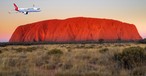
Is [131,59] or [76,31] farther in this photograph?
[76,31]

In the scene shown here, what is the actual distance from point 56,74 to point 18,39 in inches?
6282

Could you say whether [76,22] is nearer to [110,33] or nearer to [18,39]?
[110,33]

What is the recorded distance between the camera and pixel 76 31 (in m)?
156

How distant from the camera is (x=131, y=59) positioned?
12391mm

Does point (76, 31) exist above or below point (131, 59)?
below

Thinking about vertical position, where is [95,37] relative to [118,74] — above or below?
below

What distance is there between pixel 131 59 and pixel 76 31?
472 ft

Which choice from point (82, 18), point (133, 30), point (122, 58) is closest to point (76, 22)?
point (82, 18)

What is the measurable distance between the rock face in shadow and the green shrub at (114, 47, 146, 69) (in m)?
136

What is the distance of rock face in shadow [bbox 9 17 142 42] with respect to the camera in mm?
153250

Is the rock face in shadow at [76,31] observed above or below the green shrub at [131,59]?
below

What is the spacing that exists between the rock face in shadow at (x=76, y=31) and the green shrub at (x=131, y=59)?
136 metres

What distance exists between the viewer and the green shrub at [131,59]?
39.5 ft

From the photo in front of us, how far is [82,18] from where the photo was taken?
169875 mm
